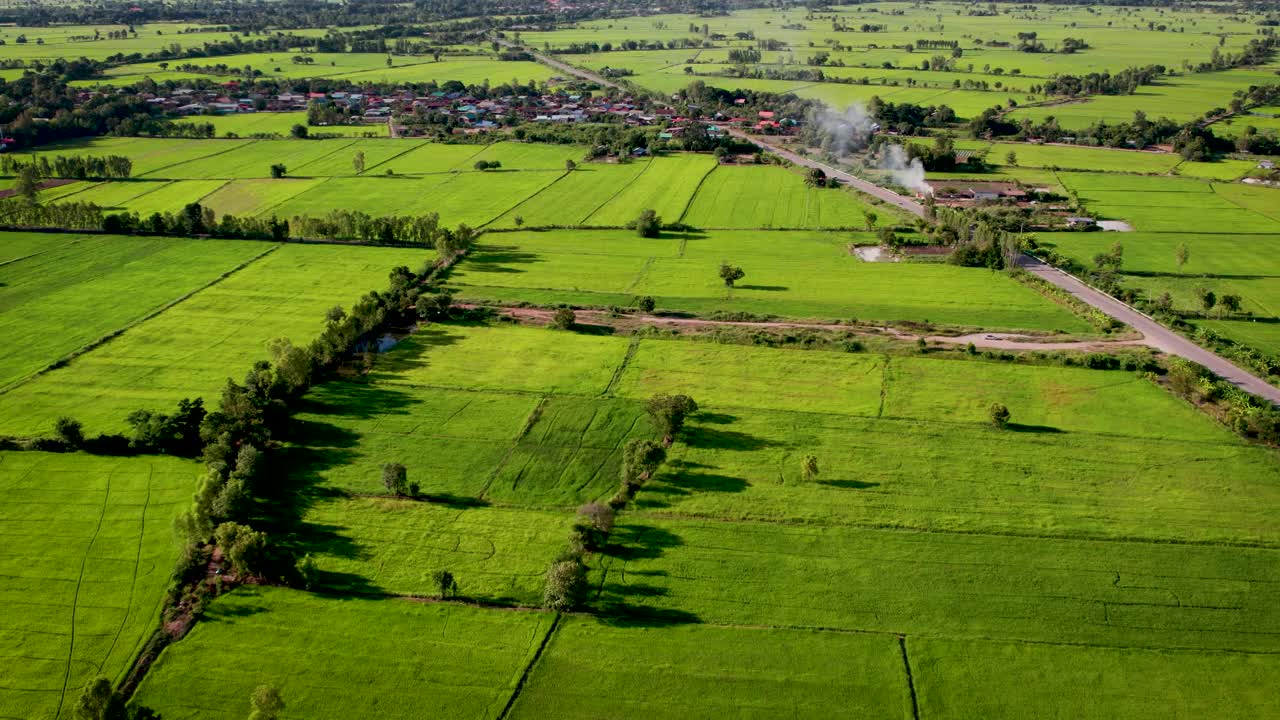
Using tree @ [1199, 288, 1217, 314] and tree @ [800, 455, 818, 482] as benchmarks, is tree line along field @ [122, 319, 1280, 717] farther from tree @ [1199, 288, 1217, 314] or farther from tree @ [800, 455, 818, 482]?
tree @ [1199, 288, 1217, 314]

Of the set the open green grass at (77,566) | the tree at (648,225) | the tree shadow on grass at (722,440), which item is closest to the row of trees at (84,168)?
the tree at (648,225)

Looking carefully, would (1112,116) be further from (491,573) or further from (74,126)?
(74,126)

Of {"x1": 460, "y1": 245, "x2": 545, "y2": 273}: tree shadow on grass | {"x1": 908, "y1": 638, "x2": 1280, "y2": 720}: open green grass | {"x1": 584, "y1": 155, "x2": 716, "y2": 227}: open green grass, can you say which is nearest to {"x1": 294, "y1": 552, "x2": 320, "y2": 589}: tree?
{"x1": 908, "y1": 638, "x2": 1280, "y2": 720}: open green grass

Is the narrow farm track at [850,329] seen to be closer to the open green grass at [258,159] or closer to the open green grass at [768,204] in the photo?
the open green grass at [768,204]

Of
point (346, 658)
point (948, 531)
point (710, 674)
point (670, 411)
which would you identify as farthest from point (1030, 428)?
point (346, 658)

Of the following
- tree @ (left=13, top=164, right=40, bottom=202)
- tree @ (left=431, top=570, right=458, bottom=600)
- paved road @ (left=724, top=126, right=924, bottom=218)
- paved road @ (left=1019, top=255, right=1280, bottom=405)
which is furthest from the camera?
paved road @ (left=724, top=126, right=924, bottom=218)

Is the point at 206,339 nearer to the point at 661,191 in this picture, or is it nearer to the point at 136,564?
the point at 136,564
